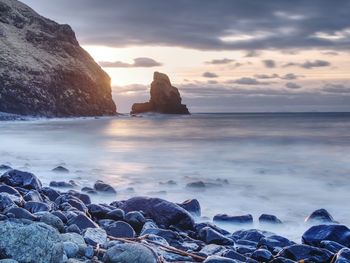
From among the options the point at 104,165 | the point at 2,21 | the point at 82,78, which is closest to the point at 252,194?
the point at 104,165

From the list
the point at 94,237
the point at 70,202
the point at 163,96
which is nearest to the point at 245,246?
the point at 94,237

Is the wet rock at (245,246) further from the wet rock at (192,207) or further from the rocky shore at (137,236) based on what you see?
the wet rock at (192,207)

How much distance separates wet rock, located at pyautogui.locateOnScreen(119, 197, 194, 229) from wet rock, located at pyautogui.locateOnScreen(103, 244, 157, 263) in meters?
2.63

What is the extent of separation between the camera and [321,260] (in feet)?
16.7

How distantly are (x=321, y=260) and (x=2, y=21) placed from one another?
8367 cm

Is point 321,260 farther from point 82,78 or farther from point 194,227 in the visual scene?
point 82,78

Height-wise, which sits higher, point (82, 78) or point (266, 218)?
point (82, 78)

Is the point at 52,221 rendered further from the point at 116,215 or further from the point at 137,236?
the point at 116,215

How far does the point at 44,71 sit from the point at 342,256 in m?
71.5

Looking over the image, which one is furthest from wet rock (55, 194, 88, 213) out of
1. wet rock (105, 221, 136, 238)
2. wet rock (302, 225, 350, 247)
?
wet rock (302, 225, 350, 247)

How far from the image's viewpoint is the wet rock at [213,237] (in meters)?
5.77

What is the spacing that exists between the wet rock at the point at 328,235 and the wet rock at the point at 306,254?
691mm

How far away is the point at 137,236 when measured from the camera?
5633mm

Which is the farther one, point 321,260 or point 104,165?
point 104,165
